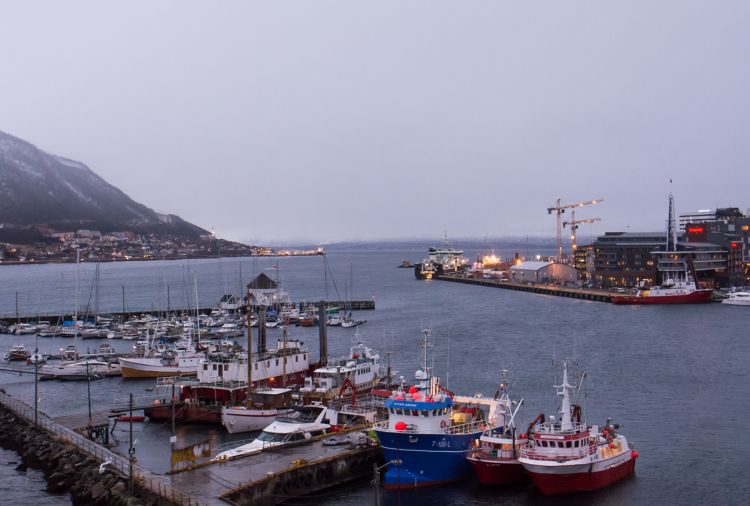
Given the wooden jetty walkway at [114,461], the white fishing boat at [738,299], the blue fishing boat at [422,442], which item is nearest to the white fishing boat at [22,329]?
the wooden jetty walkway at [114,461]

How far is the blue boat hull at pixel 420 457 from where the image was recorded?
21297 mm

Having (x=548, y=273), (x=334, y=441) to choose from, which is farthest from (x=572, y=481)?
(x=548, y=273)

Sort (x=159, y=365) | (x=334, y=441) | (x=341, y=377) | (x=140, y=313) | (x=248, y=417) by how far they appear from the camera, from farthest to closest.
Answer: (x=140, y=313), (x=159, y=365), (x=341, y=377), (x=248, y=417), (x=334, y=441)

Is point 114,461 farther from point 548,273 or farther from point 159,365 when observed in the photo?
point 548,273

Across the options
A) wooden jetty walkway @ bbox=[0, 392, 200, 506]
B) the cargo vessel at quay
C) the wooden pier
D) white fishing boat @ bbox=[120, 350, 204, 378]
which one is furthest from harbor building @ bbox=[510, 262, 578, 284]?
wooden jetty walkway @ bbox=[0, 392, 200, 506]

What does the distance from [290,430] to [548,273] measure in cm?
8690

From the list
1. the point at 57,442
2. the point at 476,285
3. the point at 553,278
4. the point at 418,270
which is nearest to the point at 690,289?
the point at 553,278

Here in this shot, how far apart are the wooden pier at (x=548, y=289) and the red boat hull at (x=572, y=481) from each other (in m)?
63.1

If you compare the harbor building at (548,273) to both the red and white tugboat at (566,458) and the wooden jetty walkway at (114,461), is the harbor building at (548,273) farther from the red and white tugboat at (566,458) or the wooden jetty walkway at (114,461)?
the red and white tugboat at (566,458)

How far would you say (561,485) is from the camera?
67.4 feet

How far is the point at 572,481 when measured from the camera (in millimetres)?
20594

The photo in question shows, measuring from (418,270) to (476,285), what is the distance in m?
22.6

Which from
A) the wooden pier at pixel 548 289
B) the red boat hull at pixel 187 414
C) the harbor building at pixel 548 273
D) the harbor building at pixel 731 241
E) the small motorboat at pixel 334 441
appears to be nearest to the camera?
the small motorboat at pixel 334 441

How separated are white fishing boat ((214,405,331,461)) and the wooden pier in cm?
6254
